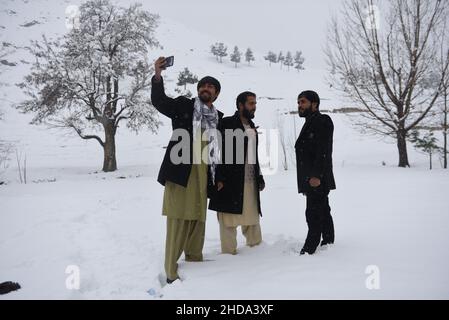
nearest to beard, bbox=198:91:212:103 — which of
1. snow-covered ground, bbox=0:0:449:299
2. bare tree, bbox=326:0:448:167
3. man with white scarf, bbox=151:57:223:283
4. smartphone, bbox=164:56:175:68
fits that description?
man with white scarf, bbox=151:57:223:283

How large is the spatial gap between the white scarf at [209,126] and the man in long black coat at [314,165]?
0.89m

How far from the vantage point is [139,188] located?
880 centimetres

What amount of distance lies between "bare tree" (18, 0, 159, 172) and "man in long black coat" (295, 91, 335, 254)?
41.0ft

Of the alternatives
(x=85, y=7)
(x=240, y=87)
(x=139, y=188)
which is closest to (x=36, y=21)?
(x=240, y=87)

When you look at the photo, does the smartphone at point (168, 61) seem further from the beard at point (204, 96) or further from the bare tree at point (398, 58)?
the bare tree at point (398, 58)

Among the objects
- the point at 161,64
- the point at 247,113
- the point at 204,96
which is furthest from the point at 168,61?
the point at 247,113

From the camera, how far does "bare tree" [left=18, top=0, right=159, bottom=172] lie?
14391 millimetres

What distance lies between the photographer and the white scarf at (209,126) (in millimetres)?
3260

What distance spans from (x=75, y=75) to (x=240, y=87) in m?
31.5

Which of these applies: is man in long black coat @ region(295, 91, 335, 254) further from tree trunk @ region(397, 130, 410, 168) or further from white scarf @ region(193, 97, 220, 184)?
tree trunk @ region(397, 130, 410, 168)

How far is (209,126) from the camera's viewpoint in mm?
3377

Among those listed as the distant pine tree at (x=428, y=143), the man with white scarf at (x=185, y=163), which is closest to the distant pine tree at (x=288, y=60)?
the distant pine tree at (x=428, y=143)

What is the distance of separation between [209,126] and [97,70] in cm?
1331
